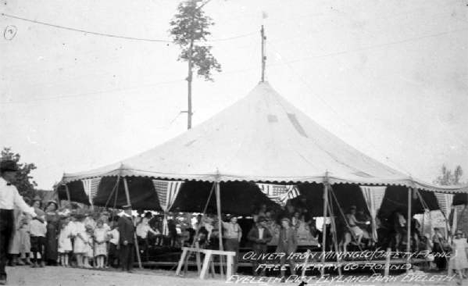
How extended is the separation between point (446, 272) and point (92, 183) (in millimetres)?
9192

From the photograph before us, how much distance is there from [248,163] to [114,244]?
3.83 metres

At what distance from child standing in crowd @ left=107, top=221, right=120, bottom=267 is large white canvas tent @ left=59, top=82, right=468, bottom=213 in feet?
3.13

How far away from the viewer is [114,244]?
1703 cm

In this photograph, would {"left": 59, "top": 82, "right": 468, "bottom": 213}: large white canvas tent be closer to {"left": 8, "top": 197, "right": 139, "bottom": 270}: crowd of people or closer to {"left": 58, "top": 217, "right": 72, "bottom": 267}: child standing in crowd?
{"left": 8, "top": 197, "right": 139, "bottom": 270}: crowd of people

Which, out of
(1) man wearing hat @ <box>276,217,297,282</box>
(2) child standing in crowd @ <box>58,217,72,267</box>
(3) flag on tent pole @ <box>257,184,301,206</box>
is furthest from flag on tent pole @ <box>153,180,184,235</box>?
(1) man wearing hat @ <box>276,217,297,282</box>

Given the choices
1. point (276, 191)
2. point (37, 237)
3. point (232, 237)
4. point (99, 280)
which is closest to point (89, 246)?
point (37, 237)

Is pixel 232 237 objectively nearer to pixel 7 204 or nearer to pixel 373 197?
pixel 373 197

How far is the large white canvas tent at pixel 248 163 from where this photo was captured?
52.6 feet

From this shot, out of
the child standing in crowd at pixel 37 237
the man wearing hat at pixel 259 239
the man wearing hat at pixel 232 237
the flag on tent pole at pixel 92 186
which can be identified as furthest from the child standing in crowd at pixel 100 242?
the man wearing hat at pixel 259 239

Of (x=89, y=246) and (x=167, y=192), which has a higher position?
(x=167, y=192)

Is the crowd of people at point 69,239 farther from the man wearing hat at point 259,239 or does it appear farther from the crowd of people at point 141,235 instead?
the man wearing hat at point 259,239

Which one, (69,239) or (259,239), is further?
(69,239)

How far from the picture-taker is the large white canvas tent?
16031mm

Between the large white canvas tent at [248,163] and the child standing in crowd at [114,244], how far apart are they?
0.95 m
